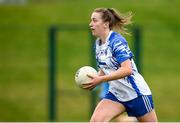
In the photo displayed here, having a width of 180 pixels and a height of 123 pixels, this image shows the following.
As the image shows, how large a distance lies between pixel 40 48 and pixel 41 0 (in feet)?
22.9

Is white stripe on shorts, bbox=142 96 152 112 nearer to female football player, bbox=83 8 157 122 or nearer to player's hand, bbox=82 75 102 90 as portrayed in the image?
female football player, bbox=83 8 157 122

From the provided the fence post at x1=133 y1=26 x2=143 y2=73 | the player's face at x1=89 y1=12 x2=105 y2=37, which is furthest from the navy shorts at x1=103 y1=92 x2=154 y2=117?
the fence post at x1=133 y1=26 x2=143 y2=73

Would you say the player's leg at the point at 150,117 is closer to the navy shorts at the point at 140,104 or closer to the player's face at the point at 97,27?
the navy shorts at the point at 140,104

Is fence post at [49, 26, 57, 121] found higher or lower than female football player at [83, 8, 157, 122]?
lower

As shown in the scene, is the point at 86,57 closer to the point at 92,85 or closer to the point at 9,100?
the point at 9,100

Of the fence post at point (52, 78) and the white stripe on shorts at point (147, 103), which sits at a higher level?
the white stripe on shorts at point (147, 103)

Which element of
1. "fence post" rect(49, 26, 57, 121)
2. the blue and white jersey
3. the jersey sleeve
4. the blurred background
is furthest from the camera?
the blurred background

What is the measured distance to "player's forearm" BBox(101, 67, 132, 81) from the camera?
29.0ft

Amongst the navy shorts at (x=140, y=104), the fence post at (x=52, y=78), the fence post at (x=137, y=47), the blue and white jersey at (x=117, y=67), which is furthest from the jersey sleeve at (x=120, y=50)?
the fence post at (x=52, y=78)

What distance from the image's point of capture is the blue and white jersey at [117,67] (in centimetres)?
909

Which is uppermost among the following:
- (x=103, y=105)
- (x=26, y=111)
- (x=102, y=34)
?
(x=102, y=34)

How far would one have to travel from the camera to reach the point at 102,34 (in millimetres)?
9250

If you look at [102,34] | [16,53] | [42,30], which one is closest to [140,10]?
[42,30]

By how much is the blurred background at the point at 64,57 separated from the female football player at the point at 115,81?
10056mm
